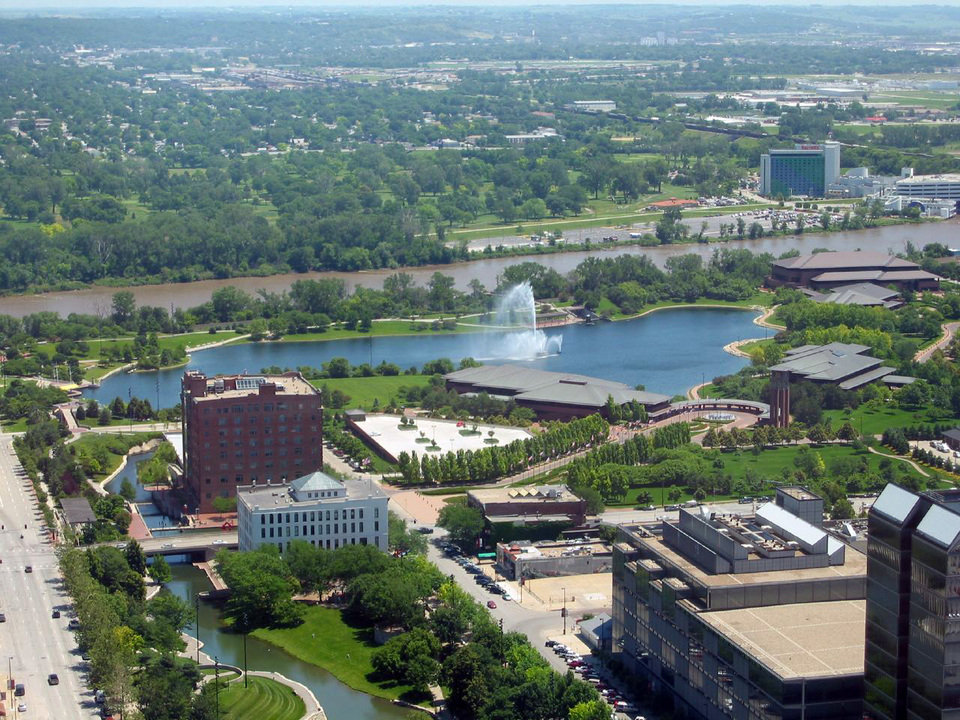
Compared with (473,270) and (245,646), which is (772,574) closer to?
(245,646)

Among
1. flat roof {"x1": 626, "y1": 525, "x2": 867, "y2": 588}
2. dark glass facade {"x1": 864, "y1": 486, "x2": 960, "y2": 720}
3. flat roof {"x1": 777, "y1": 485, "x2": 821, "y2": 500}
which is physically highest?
dark glass facade {"x1": 864, "y1": 486, "x2": 960, "y2": 720}

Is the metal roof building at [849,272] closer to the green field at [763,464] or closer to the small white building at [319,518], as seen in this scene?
the green field at [763,464]

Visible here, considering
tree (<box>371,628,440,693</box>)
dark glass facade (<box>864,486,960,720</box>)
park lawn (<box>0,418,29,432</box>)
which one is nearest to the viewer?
dark glass facade (<box>864,486,960,720</box>)

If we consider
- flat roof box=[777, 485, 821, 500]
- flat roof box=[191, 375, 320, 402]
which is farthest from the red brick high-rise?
flat roof box=[777, 485, 821, 500]

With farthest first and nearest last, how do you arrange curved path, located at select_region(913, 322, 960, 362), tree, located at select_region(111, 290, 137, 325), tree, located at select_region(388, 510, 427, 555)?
tree, located at select_region(111, 290, 137, 325) → curved path, located at select_region(913, 322, 960, 362) → tree, located at select_region(388, 510, 427, 555)

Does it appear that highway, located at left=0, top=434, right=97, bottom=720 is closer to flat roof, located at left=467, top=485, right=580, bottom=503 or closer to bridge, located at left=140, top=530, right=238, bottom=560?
bridge, located at left=140, top=530, right=238, bottom=560

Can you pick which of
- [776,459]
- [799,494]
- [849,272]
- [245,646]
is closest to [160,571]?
[245,646]

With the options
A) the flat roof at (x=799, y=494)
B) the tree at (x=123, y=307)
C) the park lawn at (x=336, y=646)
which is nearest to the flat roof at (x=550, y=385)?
the tree at (x=123, y=307)

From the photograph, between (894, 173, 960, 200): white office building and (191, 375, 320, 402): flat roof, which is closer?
(191, 375, 320, 402): flat roof
